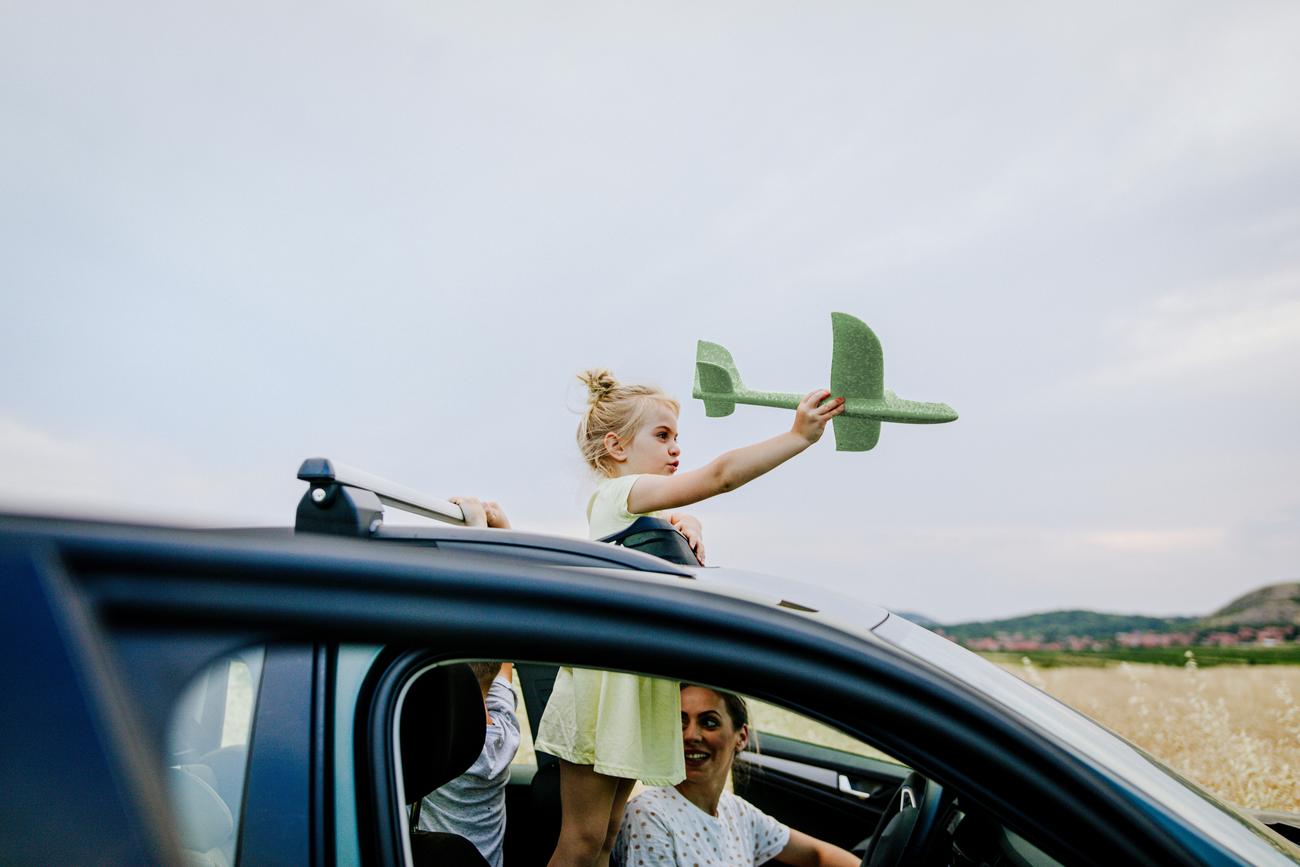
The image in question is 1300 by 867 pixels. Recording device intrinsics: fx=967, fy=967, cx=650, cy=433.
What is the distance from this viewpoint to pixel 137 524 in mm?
1096

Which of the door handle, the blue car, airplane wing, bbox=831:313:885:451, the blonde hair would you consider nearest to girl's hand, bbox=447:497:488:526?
the blue car

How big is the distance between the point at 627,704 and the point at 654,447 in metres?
1.20

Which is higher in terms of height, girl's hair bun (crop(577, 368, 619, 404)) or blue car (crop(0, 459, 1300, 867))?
girl's hair bun (crop(577, 368, 619, 404))

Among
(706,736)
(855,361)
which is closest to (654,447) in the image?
(855,361)

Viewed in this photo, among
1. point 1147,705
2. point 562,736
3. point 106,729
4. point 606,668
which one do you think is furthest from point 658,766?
point 1147,705

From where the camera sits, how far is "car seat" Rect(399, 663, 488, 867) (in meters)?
1.26

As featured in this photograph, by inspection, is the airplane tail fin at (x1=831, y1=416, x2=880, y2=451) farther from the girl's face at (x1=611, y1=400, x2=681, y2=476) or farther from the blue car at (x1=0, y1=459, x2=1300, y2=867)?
the blue car at (x1=0, y1=459, x2=1300, y2=867)

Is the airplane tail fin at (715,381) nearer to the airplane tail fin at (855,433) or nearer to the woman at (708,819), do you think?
the airplane tail fin at (855,433)

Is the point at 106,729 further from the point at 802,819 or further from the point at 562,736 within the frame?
the point at 802,819

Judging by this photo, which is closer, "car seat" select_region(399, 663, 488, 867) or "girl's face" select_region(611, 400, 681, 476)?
"car seat" select_region(399, 663, 488, 867)

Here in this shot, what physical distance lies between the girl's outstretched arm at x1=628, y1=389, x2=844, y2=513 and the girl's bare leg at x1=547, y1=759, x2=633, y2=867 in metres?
→ 0.83

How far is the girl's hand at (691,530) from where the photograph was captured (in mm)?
2852

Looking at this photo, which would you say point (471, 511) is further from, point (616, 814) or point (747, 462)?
point (747, 462)

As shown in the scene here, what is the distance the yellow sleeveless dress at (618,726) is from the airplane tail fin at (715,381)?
1255 mm
